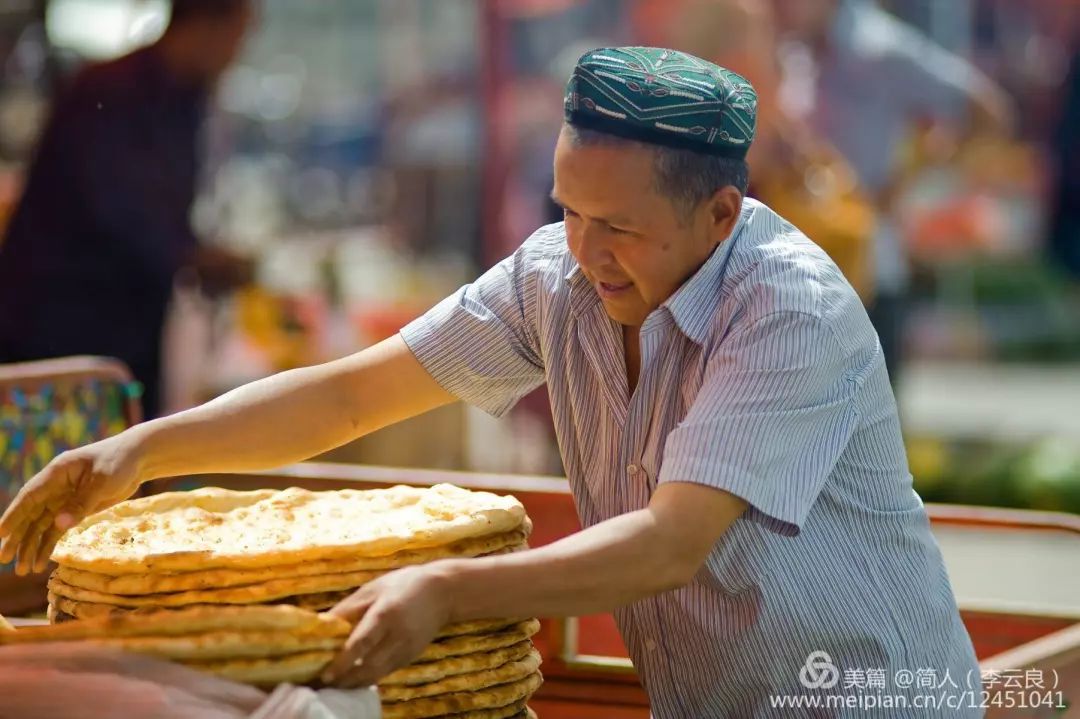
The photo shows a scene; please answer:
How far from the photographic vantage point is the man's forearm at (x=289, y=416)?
1.98 meters

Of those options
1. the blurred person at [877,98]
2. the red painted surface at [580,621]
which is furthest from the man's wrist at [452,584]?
the blurred person at [877,98]

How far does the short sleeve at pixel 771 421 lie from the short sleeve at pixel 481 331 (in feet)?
1.39

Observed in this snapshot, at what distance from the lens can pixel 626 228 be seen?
5.62 ft

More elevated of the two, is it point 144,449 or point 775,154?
point 775,154

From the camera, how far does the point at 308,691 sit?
137 centimetres

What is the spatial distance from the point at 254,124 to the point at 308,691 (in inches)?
286

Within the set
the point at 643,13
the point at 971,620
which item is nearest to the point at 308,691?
the point at 971,620

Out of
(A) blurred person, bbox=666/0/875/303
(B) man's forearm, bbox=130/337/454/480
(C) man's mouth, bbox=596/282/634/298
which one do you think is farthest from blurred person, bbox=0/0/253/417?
(C) man's mouth, bbox=596/282/634/298

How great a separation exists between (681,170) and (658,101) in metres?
0.09

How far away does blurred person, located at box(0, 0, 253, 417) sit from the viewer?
165 inches

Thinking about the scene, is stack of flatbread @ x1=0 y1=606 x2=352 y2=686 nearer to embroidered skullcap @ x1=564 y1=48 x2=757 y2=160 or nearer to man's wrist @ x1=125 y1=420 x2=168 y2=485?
man's wrist @ x1=125 y1=420 x2=168 y2=485

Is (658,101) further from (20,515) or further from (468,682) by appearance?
(20,515)

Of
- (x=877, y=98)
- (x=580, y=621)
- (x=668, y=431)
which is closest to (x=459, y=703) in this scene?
(x=668, y=431)

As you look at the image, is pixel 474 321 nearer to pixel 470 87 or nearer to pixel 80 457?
pixel 80 457
